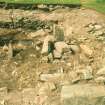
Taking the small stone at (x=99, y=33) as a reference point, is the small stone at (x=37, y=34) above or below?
below

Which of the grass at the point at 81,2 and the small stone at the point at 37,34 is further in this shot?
the grass at the point at 81,2

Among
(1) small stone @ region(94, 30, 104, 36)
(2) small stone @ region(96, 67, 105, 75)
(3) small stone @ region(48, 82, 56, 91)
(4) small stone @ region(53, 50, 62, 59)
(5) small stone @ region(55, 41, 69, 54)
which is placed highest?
(1) small stone @ region(94, 30, 104, 36)

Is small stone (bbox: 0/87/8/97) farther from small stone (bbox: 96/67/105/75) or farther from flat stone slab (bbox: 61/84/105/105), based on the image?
small stone (bbox: 96/67/105/75)

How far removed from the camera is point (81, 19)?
31.4 ft

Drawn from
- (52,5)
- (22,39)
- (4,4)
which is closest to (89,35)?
(22,39)

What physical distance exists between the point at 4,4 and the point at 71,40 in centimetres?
306

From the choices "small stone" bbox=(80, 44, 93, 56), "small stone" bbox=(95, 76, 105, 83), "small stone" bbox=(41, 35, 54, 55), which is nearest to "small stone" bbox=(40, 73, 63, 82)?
"small stone" bbox=(95, 76, 105, 83)

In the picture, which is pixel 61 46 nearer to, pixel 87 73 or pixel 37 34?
pixel 37 34

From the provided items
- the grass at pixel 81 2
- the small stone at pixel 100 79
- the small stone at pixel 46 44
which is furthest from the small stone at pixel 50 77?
the grass at pixel 81 2

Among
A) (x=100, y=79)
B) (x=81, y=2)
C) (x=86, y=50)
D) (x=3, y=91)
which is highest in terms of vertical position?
(x=81, y=2)

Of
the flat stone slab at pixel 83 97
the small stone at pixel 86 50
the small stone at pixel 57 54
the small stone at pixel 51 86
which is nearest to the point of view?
the flat stone slab at pixel 83 97

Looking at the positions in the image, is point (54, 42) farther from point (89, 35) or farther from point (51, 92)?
point (51, 92)

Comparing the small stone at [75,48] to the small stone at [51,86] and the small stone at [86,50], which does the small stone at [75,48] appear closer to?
the small stone at [86,50]

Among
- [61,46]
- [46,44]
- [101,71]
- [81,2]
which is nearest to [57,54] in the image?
[61,46]
